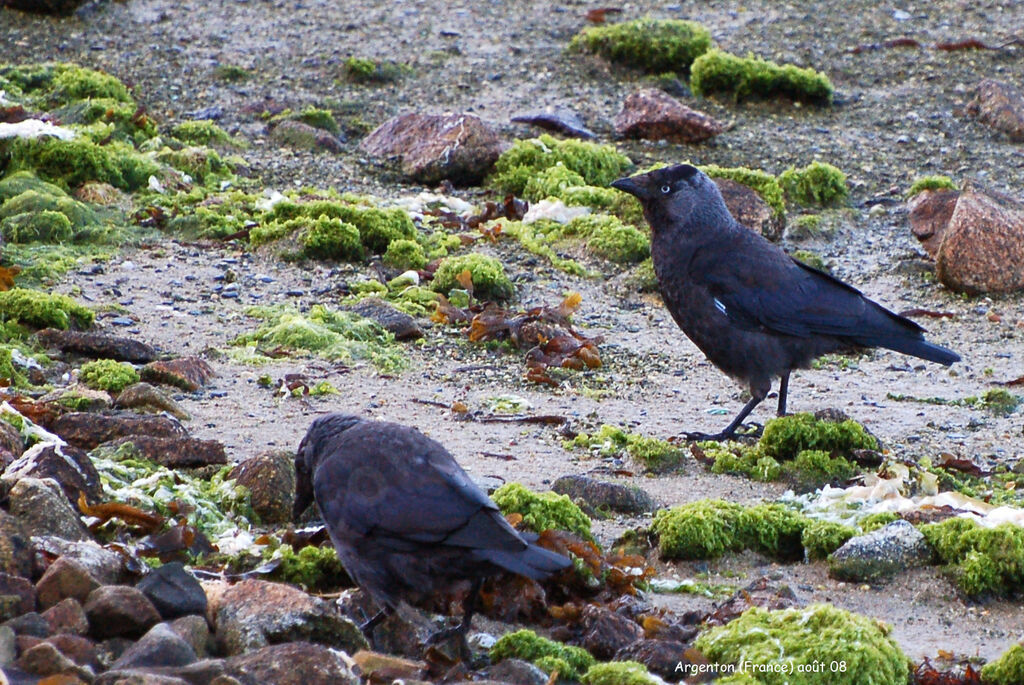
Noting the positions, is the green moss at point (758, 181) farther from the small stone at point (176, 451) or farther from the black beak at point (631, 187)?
the small stone at point (176, 451)

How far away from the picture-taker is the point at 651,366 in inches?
352

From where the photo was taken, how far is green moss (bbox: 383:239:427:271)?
10.2 metres

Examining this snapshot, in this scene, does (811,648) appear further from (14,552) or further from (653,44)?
(653,44)

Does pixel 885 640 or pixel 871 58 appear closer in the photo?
pixel 885 640

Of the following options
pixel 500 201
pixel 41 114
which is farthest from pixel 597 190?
pixel 41 114

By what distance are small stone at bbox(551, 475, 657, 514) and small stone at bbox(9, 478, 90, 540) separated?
224 centimetres

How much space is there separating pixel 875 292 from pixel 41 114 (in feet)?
23.7

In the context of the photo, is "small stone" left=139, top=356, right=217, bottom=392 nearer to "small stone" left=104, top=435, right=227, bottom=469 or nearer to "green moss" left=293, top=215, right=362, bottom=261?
"small stone" left=104, top=435, right=227, bottom=469

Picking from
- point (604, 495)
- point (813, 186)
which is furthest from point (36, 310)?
point (813, 186)

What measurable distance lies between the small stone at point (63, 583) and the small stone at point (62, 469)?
33.7 inches

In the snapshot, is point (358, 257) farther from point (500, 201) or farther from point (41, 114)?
point (41, 114)

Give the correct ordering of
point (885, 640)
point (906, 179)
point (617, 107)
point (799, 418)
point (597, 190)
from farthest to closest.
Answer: point (617, 107) < point (906, 179) < point (597, 190) < point (799, 418) < point (885, 640)

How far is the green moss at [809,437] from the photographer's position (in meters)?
7.24

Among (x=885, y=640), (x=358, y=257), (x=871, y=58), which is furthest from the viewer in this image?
(x=871, y=58)
